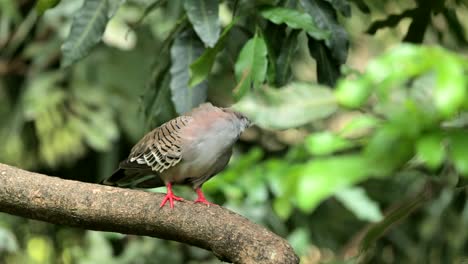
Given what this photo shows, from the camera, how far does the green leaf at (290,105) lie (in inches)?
46.1

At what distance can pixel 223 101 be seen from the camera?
178 inches

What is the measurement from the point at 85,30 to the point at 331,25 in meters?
0.76

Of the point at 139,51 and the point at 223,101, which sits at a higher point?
the point at 139,51

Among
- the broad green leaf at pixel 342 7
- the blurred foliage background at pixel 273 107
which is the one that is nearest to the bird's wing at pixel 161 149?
the blurred foliage background at pixel 273 107

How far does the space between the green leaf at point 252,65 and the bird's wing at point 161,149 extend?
0.64 feet

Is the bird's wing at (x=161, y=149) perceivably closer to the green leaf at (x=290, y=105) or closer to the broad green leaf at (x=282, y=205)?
the broad green leaf at (x=282, y=205)

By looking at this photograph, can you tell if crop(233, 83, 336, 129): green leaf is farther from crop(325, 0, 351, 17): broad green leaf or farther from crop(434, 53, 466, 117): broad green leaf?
crop(325, 0, 351, 17): broad green leaf

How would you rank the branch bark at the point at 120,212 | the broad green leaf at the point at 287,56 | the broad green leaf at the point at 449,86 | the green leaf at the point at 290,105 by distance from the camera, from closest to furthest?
the broad green leaf at the point at 449,86 → the green leaf at the point at 290,105 → the branch bark at the point at 120,212 → the broad green leaf at the point at 287,56

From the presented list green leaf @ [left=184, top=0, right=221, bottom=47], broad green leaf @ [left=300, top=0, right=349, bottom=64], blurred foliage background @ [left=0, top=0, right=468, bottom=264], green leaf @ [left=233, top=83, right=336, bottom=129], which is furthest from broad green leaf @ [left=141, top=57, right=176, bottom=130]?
green leaf @ [left=233, top=83, right=336, bottom=129]

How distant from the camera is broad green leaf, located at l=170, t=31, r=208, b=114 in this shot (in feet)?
7.91

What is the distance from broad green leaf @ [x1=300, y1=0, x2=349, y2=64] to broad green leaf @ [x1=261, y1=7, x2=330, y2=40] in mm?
101

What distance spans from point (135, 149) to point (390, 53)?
150 cm

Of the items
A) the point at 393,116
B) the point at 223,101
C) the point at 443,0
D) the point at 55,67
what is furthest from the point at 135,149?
the point at 55,67

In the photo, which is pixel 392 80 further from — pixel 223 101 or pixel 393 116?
pixel 223 101
